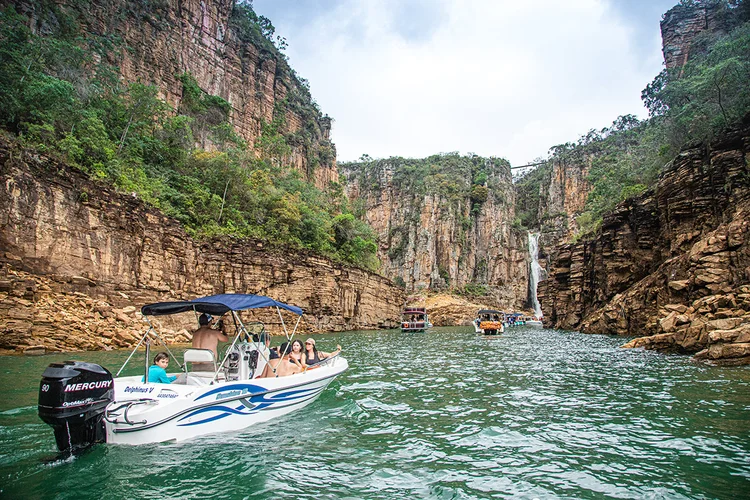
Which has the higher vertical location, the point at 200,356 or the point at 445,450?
the point at 200,356

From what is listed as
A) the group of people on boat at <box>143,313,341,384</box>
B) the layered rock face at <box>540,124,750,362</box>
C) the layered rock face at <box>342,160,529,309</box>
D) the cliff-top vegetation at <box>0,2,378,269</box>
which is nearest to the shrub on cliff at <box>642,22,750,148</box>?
the layered rock face at <box>540,124,750,362</box>

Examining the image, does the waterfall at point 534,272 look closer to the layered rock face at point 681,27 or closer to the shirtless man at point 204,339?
the layered rock face at point 681,27

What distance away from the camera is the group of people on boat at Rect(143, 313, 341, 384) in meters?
7.71

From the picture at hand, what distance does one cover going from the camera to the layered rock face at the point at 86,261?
1636 cm

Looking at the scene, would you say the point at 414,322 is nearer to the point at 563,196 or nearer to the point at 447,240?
the point at 447,240

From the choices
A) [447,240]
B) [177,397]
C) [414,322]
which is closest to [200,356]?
[177,397]

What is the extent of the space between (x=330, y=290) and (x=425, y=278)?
131ft

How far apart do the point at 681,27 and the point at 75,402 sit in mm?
82086

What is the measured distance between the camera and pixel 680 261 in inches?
864

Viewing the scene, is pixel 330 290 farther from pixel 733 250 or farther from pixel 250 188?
pixel 733 250

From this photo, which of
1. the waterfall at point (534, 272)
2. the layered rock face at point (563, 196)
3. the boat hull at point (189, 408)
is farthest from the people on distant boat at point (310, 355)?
the layered rock face at point (563, 196)

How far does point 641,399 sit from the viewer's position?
29.2 feet

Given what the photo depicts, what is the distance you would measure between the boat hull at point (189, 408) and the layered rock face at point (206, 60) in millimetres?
36892

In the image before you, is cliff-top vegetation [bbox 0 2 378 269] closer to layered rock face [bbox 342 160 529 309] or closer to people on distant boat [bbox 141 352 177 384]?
people on distant boat [bbox 141 352 177 384]
